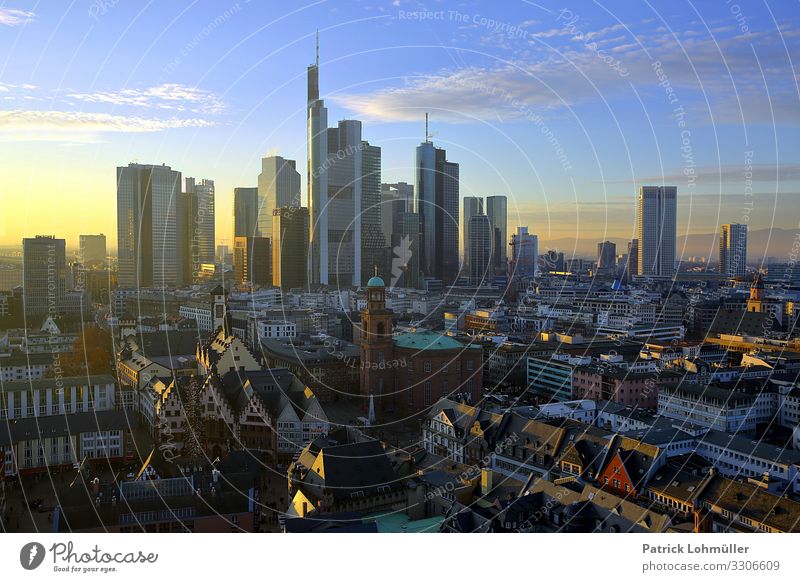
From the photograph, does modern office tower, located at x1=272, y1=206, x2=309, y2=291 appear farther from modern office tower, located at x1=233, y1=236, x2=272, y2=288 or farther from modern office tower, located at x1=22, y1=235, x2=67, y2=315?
modern office tower, located at x1=22, y1=235, x2=67, y2=315

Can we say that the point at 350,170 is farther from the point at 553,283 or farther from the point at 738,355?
the point at 738,355

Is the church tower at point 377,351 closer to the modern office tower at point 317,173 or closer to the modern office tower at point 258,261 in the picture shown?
the modern office tower at point 317,173

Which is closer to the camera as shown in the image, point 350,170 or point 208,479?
point 208,479

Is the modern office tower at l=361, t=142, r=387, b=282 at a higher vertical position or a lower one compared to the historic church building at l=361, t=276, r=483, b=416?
higher

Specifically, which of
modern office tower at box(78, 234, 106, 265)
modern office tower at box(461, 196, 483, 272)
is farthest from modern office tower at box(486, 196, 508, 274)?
modern office tower at box(78, 234, 106, 265)
